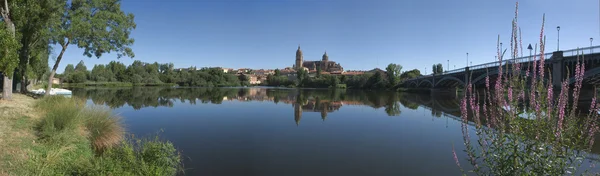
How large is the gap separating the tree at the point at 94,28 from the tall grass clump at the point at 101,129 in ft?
35.6

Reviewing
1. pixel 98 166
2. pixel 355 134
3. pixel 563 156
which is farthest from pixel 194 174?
pixel 355 134

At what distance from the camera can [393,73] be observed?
86.2 m

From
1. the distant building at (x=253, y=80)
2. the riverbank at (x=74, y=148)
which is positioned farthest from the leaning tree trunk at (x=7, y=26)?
the distant building at (x=253, y=80)

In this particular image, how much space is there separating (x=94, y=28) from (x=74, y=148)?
53.7ft

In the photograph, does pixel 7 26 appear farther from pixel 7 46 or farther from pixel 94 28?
pixel 94 28

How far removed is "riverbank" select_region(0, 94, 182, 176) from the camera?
17.8 ft

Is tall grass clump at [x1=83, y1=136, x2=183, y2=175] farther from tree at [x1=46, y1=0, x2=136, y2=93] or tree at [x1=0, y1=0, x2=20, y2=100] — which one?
tree at [x1=46, y1=0, x2=136, y2=93]

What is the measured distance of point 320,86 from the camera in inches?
4545

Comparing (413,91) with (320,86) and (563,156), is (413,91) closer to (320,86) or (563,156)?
(320,86)

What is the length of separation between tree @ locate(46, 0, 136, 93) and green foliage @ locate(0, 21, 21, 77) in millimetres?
5273

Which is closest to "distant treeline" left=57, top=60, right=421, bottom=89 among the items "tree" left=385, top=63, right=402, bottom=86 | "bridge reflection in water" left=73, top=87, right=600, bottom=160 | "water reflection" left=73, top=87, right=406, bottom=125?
"tree" left=385, top=63, right=402, bottom=86

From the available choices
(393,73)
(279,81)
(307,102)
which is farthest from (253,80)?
(307,102)

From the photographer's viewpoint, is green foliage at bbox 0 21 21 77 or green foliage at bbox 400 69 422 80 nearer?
green foliage at bbox 0 21 21 77

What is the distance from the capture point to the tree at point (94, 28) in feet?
61.7
